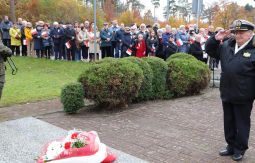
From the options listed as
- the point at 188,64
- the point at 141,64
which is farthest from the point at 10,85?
the point at 188,64

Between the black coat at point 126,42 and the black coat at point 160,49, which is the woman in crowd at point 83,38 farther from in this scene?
the black coat at point 160,49

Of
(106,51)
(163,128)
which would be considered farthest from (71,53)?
(163,128)

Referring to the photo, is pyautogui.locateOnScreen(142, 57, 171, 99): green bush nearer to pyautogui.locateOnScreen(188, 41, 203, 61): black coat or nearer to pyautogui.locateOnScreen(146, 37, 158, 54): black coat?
pyautogui.locateOnScreen(188, 41, 203, 61): black coat

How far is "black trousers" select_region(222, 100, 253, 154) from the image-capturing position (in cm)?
502

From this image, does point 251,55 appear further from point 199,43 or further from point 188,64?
point 199,43

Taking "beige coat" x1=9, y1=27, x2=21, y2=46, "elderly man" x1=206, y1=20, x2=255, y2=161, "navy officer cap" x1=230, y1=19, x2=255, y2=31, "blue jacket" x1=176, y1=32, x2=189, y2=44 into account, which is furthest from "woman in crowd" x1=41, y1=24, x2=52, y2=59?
"navy officer cap" x1=230, y1=19, x2=255, y2=31

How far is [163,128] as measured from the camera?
6.76 m

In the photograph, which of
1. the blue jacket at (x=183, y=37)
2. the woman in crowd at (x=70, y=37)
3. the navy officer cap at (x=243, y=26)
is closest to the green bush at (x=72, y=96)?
the navy officer cap at (x=243, y=26)

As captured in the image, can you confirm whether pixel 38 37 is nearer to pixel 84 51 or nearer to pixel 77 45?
pixel 77 45

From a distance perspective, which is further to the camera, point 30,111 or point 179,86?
point 179,86

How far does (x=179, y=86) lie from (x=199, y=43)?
4.05m

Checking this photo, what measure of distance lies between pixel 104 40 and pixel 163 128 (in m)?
9.77

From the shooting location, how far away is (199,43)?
13070 mm

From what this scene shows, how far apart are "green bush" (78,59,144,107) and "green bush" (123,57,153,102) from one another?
541 millimetres
